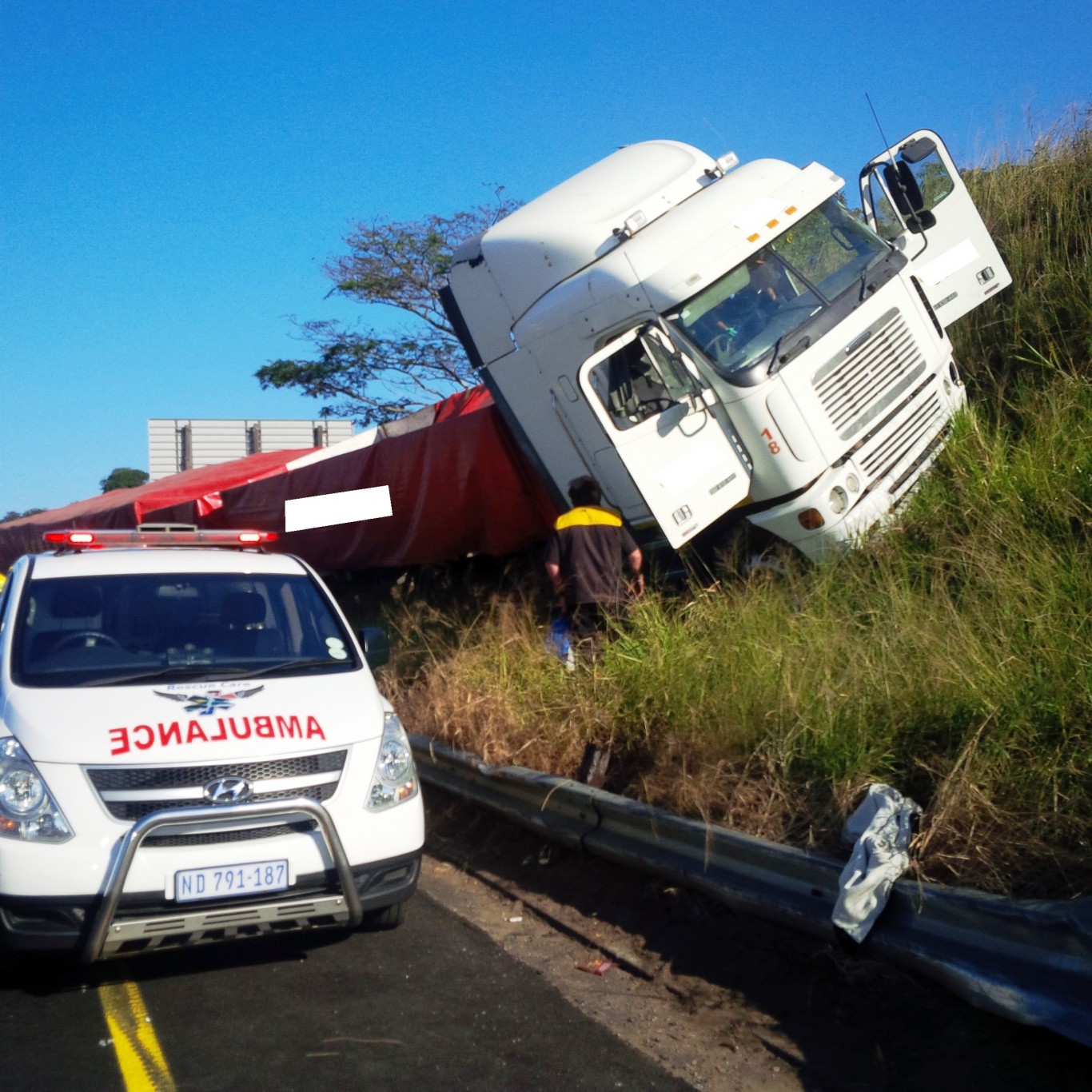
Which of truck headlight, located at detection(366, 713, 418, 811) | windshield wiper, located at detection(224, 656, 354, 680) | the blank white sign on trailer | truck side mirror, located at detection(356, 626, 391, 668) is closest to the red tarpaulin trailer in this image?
the blank white sign on trailer

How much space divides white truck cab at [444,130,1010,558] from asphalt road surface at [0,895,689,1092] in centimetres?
385

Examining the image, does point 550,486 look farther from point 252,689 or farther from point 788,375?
point 252,689

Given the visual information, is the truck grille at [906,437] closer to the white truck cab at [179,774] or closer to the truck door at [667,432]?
the truck door at [667,432]

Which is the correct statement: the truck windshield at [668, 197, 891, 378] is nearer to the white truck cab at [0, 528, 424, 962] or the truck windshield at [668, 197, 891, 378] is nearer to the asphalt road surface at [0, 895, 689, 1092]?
the white truck cab at [0, 528, 424, 962]

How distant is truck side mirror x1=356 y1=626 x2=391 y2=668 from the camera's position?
6.05 metres

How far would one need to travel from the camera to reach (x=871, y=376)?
28.1ft

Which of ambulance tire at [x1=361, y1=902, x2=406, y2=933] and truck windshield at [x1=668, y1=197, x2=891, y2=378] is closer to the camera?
ambulance tire at [x1=361, y1=902, x2=406, y2=933]

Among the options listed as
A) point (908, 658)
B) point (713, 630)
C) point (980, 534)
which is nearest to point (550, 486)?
point (713, 630)

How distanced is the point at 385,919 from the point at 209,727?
1.26 m

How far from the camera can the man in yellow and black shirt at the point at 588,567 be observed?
26.3 feet

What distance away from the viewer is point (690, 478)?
27.0 ft

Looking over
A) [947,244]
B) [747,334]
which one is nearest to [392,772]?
[747,334]

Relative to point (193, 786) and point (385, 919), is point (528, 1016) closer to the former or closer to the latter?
point (385, 919)

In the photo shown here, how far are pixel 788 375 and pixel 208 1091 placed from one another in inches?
232
